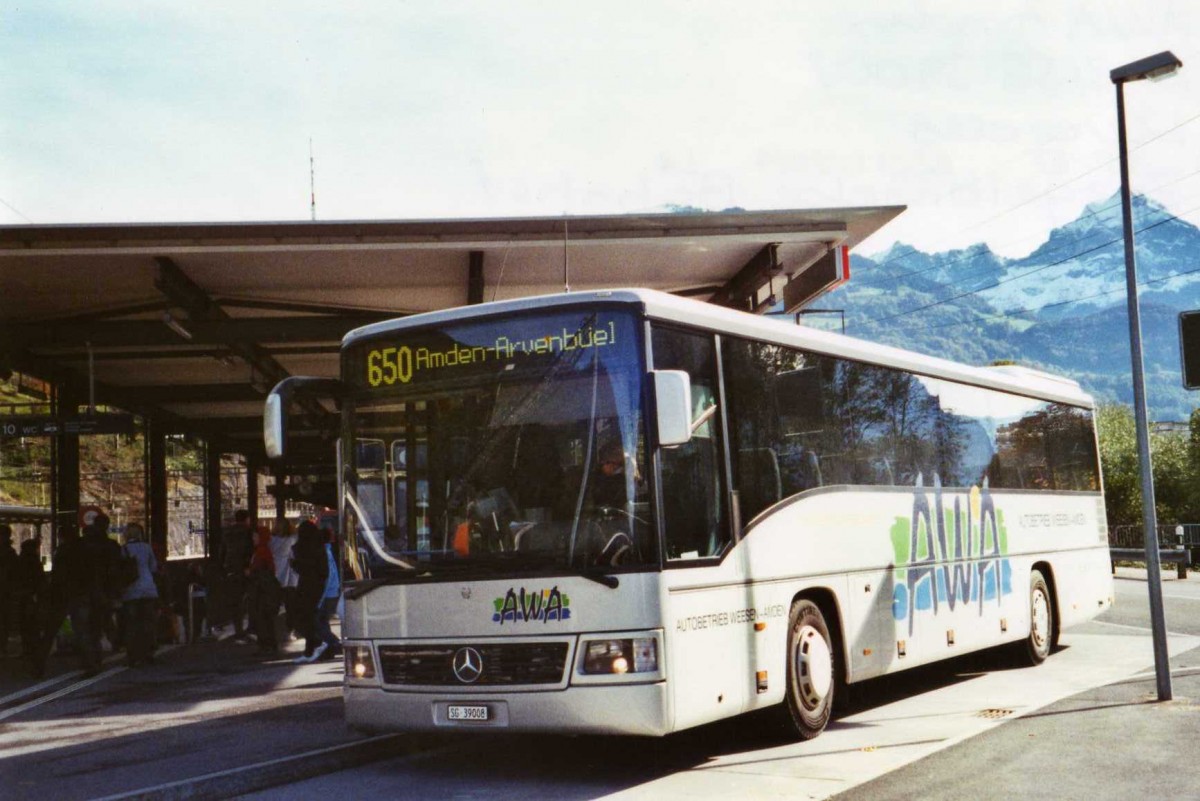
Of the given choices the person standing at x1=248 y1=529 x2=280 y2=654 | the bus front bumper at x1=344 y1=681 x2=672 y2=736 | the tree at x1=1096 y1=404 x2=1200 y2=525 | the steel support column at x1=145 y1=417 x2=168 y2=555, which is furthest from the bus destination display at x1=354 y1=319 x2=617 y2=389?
the tree at x1=1096 y1=404 x2=1200 y2=525

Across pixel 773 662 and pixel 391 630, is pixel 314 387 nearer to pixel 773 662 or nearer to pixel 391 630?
pixel 391 630

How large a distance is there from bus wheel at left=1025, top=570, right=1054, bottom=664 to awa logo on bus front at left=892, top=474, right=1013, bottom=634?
857mm

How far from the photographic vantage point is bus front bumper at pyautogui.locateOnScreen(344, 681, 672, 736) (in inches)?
329

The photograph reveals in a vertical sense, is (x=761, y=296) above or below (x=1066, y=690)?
above

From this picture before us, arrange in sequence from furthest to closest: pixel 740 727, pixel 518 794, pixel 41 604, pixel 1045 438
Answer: pixel 41 604, pixel 1045 438, pixel 740 727, pixel 518 794

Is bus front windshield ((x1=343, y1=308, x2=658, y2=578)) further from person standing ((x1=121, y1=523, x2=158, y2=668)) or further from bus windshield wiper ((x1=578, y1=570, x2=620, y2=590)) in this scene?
person standing ((x1=121, y1=523, x2=158, y2=668))

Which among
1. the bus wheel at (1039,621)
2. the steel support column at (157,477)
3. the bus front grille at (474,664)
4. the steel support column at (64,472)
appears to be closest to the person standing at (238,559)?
the steel support column at (64,472)

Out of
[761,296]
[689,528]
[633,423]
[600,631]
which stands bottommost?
[600,631]

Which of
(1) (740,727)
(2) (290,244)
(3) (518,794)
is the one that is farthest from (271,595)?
(3) (518,794)

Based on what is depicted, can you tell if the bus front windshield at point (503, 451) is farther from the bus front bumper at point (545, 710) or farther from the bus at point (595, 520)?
the bus front bumper at point (545, 710)

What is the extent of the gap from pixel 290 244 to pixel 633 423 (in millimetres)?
8957

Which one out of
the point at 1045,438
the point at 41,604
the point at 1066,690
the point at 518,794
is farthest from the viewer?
the point at 41,604

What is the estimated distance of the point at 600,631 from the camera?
8453 mm

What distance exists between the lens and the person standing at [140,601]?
17719 mm
